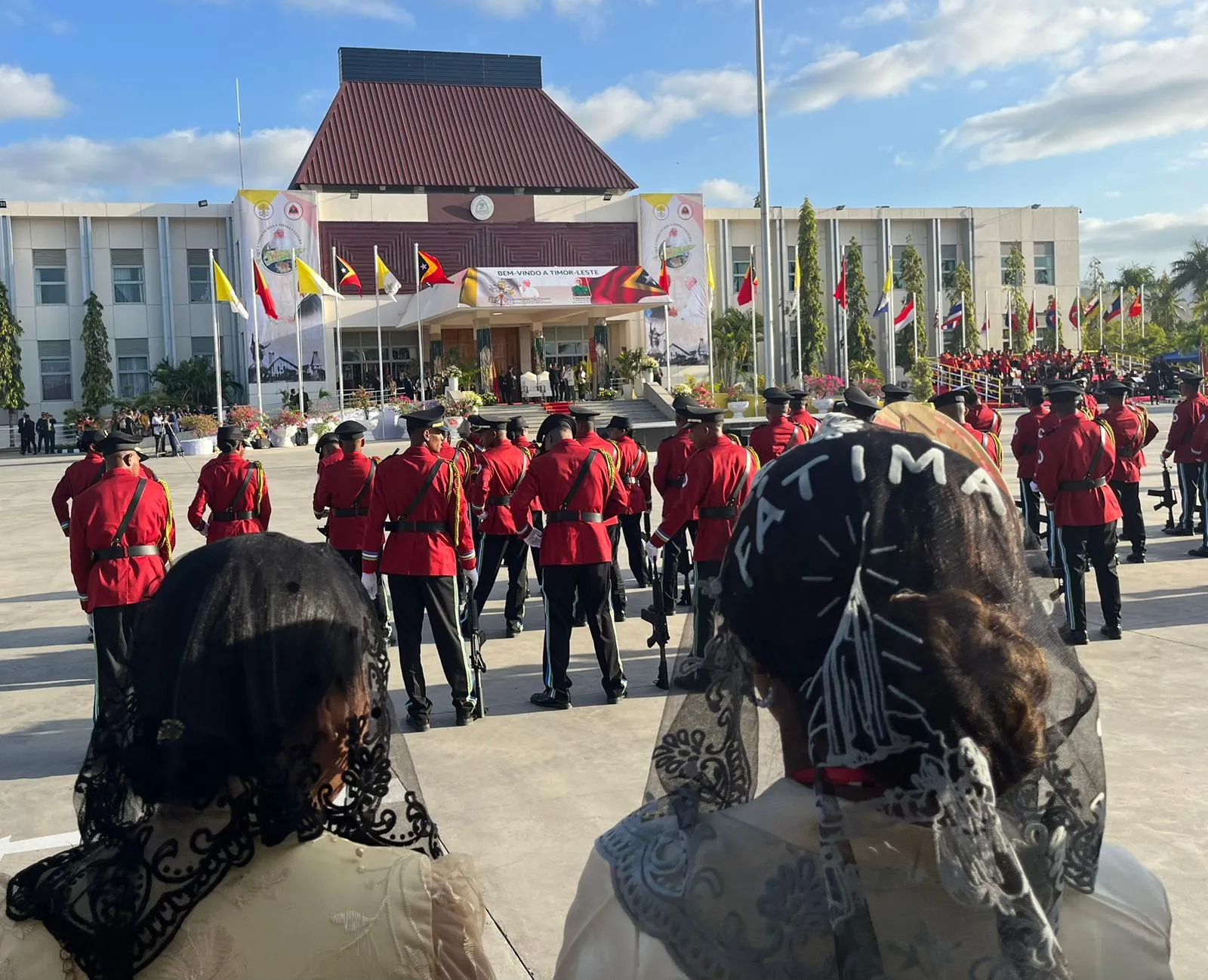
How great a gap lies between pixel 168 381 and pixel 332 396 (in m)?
6.00

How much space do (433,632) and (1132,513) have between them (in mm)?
7551

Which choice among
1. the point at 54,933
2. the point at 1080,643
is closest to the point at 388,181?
the point at 1080,643

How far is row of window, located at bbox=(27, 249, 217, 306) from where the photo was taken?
1624 inches

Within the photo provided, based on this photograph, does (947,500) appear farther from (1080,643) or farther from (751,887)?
(1080,643)

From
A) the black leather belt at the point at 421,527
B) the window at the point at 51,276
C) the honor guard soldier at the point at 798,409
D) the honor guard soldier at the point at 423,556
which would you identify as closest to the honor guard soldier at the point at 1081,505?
the honor guard soldier at the point at 798,409

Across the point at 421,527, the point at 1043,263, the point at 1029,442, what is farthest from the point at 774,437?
the point at 1043,263

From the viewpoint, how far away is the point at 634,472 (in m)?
10.7

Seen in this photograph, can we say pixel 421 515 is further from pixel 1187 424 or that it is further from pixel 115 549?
pixel 1187 424

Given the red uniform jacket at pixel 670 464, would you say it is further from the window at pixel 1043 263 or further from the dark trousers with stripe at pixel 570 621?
the window at pixel 1043 263

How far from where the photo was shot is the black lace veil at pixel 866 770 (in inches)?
47.3

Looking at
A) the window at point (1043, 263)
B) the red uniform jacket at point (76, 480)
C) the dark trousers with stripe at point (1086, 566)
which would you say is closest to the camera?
the dark trousers with stripe at point (1086, 566)

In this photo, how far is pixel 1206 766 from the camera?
531 cm

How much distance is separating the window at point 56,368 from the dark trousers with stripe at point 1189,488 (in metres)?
39.8

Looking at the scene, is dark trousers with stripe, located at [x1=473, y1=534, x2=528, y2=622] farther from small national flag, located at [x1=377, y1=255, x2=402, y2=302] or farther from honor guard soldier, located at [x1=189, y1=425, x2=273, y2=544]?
small national flag, located at [x1=377, y1=255, x2=402, y2=302]
